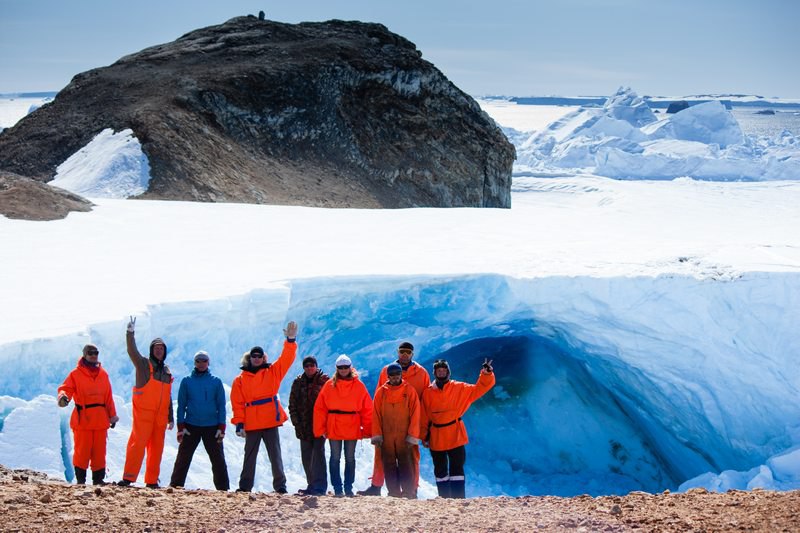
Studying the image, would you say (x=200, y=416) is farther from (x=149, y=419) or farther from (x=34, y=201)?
(x=34, y=201)

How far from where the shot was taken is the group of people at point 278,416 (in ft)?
20.7

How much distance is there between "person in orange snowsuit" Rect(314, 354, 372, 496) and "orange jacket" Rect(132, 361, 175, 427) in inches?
45.1

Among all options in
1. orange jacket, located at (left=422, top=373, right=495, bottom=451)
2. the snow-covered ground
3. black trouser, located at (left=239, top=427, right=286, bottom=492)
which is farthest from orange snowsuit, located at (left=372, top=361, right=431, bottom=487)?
the snow-covered ground

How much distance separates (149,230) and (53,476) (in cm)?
579

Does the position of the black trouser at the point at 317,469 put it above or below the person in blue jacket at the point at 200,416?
below

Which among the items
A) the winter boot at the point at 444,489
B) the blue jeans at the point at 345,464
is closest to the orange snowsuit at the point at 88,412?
the blue jeans at the point at 345,464

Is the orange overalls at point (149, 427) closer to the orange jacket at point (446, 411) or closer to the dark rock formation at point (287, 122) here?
the orange jacket at point (446, 411)

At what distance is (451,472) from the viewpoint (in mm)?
6758

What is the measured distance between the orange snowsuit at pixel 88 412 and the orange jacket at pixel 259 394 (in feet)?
3.13

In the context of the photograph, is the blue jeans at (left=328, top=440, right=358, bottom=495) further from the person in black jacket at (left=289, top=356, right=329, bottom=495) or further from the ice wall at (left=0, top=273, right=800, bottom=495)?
the ice wall at (left=0, top=273, right=800, bottom=495)

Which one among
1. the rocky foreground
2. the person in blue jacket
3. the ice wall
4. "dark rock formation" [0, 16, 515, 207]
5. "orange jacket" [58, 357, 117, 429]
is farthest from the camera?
"dark rock formation" [0, 16, 515, 207]

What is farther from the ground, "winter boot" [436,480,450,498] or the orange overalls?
the orange overalls

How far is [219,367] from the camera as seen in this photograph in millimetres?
8297

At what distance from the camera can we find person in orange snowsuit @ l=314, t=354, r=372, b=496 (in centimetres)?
647
